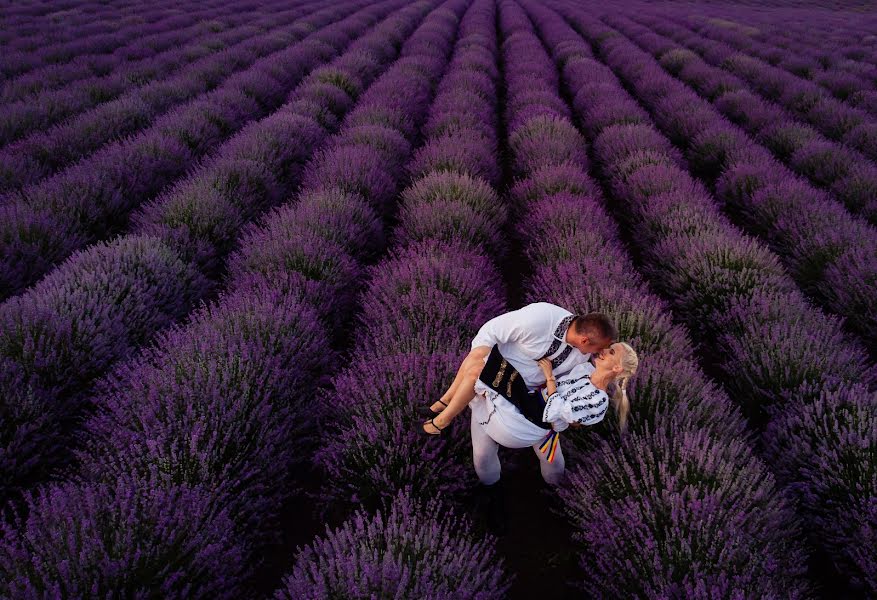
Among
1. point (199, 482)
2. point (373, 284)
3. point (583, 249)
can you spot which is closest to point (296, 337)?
point (373, 284)

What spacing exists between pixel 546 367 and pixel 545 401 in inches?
5.6

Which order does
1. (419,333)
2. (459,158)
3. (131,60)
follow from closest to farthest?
(419,333) → (459,158) → (131,60)

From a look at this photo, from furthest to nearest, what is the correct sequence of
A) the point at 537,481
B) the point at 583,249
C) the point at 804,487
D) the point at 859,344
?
the point at 583,249 → the point at 859,344 → the point at 537,481 → the point at 804,487

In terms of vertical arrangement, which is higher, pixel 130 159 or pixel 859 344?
pixel 130 159

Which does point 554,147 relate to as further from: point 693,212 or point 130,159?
point 130,159

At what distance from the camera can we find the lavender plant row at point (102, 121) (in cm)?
457

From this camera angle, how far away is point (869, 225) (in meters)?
4.04

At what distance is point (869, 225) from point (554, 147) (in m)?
2.61

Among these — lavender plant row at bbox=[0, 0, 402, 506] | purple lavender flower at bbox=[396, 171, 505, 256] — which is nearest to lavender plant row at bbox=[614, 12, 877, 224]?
purple lavender flower at bbox=[396, 171, 505, 256]

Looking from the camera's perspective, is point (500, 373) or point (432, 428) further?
point (432, 428)

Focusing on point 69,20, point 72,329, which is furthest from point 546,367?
point 69,20

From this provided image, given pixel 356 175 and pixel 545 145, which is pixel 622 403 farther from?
pixel 545 145

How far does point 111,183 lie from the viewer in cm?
423

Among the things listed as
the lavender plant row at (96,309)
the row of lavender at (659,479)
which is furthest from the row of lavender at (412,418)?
the lavender plant row at (96,309)
